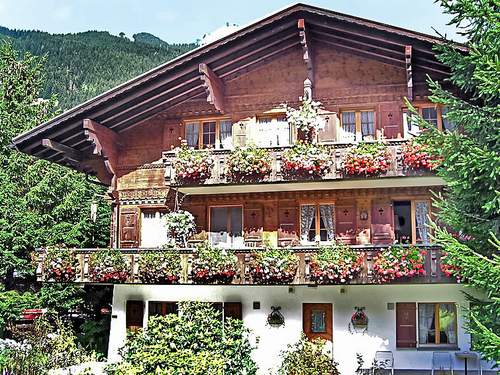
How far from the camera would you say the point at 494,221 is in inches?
518

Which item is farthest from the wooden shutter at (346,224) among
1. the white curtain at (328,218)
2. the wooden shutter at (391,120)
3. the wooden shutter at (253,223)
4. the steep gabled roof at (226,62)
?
the steep gabled roof at (226,62)

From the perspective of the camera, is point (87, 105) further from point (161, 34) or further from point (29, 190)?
point (161, 34)

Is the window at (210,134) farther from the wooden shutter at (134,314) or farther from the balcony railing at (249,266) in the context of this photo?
the wooden shutter at (134,314)

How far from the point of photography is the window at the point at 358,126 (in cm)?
1931

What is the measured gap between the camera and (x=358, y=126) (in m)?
19.4

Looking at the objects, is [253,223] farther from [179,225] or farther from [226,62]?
[226,62]

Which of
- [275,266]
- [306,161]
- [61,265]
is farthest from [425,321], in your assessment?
[61,265]

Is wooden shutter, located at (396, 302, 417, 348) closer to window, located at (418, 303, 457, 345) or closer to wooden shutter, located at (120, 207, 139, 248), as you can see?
window, located at (418, 303, 457, 345)

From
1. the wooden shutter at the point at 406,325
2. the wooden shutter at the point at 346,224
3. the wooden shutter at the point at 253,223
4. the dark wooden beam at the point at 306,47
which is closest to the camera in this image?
the wooden shutter at the point at 406,325

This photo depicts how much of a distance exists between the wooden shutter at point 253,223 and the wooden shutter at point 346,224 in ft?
7.19

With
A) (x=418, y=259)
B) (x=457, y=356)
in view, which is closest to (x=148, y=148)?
(x=418, y=259)

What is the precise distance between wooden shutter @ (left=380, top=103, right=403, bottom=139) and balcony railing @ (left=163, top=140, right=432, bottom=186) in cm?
135

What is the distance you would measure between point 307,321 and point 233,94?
7087 mm

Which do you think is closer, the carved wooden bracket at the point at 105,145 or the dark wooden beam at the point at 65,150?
the carved wooden bracket at the point at 105,145
